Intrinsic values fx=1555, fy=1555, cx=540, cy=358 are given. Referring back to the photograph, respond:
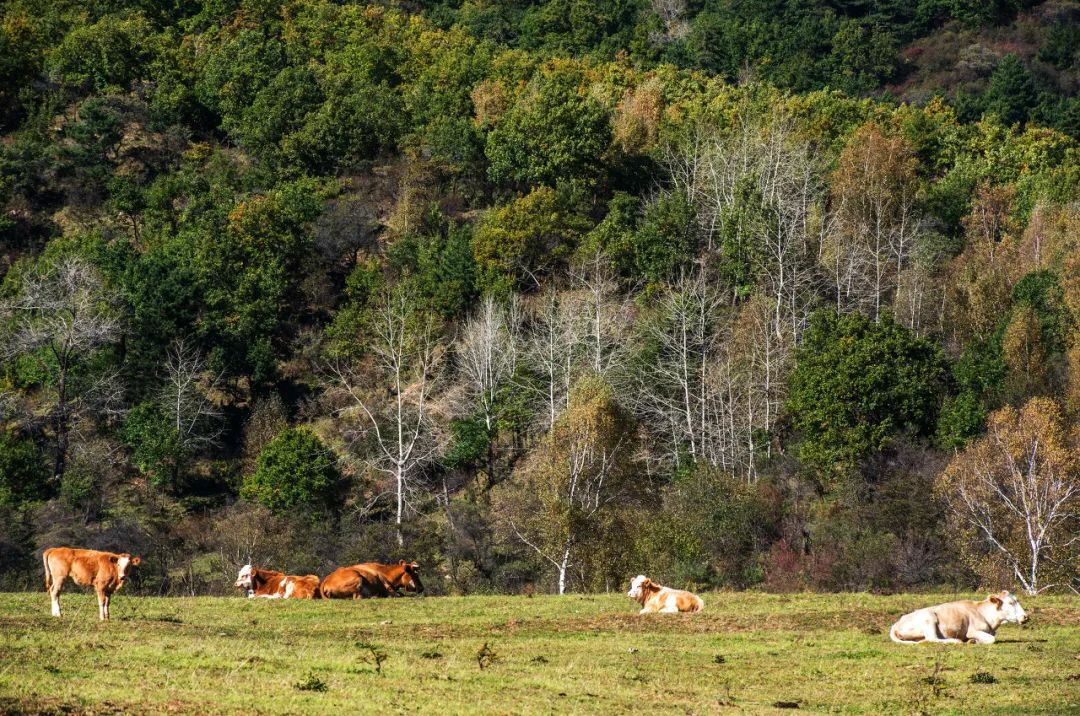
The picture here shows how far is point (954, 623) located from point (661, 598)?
622 centimetres

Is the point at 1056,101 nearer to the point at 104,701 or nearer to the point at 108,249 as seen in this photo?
the point at 108,249

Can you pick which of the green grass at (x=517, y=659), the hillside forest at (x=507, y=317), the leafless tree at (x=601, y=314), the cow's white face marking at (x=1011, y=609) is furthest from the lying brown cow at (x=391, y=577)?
the leafless tree at (x=601, y=314)

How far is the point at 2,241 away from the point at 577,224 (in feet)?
129

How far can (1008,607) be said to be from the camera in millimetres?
25750

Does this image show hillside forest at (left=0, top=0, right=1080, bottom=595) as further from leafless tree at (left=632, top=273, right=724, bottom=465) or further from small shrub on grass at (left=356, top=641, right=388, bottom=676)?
small shrub on grass at (left=356, top=641, right=388, bottom=676)

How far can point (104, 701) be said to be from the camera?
58.0 feet

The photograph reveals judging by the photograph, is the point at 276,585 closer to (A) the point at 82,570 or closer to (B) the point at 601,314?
(A) the point at 82,570

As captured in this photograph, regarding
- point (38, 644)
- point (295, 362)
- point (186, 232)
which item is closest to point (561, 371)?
point (295, 362)

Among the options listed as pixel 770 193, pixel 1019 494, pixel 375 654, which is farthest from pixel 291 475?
pixel 375 654

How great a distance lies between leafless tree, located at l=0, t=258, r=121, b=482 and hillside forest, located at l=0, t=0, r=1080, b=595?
288 mm

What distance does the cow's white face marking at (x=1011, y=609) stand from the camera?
84.2 feet

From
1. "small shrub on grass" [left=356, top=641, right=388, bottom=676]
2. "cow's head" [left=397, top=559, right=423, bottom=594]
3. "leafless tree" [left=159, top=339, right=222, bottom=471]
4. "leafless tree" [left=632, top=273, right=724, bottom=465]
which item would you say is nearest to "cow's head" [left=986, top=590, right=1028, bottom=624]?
"small shrub on grass" [left=356, top=641, right=388, bottom=676]

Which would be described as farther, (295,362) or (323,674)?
(295,362)

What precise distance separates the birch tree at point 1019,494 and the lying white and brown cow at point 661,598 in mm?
26213
